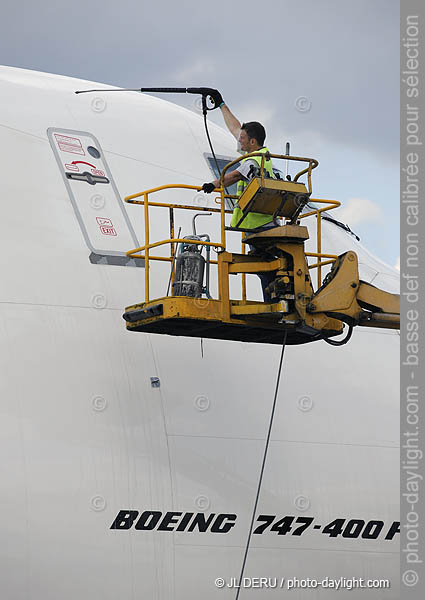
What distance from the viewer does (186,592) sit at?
10094 millimetres

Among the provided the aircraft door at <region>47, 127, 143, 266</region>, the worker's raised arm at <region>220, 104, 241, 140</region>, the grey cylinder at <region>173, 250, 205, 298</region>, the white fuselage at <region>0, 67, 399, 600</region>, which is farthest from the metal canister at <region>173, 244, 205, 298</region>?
the worker's raised arm at <region>220, 104, 241, 140</region>

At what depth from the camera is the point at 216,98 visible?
10938 millimetres

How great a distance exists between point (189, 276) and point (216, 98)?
2.53 metres

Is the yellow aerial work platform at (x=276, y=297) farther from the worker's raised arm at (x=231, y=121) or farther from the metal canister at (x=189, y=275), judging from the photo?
the worker's raised arm at (x=231, y=121)

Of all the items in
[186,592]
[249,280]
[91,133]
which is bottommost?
[186,592]

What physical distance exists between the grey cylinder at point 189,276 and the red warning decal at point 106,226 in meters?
1.75

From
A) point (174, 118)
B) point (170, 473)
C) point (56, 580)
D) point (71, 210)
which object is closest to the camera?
point (56, 580)

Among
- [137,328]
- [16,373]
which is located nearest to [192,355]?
[137,328]

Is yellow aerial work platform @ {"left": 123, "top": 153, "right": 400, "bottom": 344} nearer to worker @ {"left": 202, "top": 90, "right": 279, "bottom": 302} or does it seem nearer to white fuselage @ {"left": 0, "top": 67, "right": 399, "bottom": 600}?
worker @ {"left": 202, "top": 90, "right": 279, "bottom": 302}

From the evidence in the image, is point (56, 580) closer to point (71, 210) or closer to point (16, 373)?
point (16, 373)

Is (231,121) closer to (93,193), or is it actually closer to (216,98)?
(216,98)

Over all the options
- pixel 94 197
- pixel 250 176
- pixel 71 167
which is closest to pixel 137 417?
pixel 94 197

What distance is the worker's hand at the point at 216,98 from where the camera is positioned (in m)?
10.9

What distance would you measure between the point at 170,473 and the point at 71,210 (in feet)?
10.4
